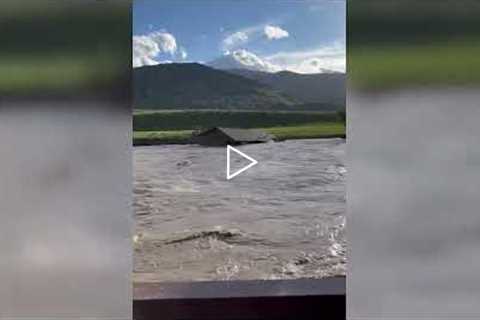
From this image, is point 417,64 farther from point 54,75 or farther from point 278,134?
point 278,134

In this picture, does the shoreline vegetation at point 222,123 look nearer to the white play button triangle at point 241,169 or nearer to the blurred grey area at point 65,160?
the white play button triangle at point 241,169

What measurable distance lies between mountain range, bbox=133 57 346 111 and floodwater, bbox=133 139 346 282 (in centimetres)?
20

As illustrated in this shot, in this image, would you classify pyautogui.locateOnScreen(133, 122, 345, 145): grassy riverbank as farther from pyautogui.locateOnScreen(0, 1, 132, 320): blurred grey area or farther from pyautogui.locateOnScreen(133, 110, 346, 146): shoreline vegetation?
pyautogui.locateOnScreen(0, 1, 132, 320): blurred grey area

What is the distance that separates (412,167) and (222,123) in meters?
1.57

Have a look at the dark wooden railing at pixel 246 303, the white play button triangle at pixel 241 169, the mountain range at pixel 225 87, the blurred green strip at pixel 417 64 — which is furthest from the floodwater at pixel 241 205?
the blurred green strip at pixel 417 64

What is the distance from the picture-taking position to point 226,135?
281 centimetres

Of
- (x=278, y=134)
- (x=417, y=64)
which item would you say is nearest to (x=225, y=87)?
(x=278, y=134)

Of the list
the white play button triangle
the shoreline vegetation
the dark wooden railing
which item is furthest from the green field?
the dark wooden railing

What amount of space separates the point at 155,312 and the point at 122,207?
1.69 feet

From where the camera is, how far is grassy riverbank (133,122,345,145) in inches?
104

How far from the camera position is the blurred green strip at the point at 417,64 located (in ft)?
4.36

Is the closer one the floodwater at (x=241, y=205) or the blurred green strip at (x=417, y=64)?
the blurred green strip at (x=417, y=64)

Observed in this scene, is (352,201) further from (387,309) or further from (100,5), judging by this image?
(100,5)

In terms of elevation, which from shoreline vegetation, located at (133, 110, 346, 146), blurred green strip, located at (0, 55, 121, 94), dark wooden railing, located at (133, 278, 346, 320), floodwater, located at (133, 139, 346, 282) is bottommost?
dark wooden railing, located at (133, 278, 346, 320)
